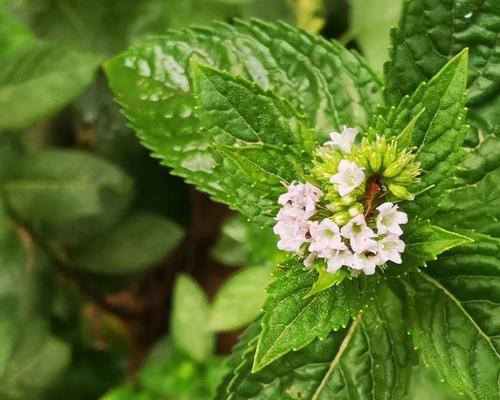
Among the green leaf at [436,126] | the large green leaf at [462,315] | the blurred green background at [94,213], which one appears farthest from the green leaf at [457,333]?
the blurred green background at [94,213]

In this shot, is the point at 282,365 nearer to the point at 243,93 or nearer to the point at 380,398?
the point at 380,398

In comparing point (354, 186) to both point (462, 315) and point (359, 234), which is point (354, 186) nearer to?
point (359, 234)

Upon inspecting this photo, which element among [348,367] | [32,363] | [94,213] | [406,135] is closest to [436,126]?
[406,135]

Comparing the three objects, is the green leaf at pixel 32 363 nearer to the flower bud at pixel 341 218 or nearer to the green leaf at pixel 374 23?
the green leaf at pixel 374 23

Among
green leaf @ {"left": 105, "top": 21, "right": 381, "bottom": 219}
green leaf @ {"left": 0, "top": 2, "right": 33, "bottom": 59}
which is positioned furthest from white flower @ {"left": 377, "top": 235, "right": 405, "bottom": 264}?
green leaf @ {"left": 0, "top": 2, "right": 33, "bottom": 59}

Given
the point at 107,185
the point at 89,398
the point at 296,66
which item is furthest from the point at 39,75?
the point at 89,398

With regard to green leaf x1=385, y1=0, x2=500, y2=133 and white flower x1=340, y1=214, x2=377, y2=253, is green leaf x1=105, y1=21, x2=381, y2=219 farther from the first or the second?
white flower x1=340, y1=214, x2=377, y2=253
